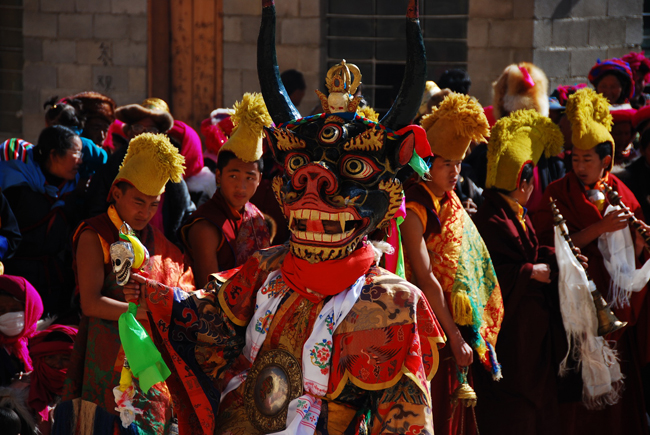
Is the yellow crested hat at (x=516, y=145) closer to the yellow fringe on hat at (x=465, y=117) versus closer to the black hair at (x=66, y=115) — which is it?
the yellow fringe on hat at (x=465, y=117)

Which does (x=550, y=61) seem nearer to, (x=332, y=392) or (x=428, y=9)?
(x=428, y=9)

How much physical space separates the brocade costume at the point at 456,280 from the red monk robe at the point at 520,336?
0.39 meters

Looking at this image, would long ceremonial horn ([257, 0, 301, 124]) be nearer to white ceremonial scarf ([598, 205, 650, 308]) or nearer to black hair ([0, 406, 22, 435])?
black hair ([0, 406, 22, 435])

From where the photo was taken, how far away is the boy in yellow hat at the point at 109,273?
3.41 m

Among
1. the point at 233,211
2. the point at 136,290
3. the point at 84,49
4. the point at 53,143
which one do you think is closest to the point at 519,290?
the point at 233,211

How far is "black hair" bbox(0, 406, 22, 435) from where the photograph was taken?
379cm

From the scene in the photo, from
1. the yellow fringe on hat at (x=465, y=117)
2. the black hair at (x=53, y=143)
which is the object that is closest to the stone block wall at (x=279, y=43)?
the black hair at (x=53, y=143)

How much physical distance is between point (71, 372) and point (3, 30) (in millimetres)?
6781

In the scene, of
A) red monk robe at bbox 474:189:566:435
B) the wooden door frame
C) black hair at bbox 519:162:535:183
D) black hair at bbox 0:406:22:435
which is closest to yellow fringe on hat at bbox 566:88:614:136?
black hair at bbox 519:162:535:183

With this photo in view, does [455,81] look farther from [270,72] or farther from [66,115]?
[270,72]

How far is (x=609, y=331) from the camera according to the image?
4332 mm

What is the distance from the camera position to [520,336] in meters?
4.52

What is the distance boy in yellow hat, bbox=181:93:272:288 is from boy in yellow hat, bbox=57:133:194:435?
23 centimetres

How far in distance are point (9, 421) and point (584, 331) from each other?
323 centimetres
